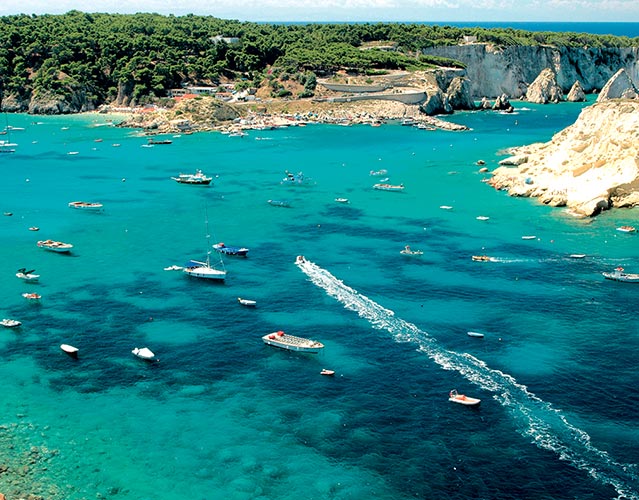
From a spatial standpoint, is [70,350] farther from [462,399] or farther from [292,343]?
[462,399]

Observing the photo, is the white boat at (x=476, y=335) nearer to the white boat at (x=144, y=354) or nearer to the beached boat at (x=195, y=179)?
the white boat at (x=144, y=354)

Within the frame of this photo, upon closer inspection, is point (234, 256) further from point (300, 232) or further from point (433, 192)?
point (433, 192)

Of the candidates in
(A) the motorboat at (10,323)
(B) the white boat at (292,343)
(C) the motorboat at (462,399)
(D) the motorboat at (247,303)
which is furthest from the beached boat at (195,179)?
(C) the motorboat at (462,399)

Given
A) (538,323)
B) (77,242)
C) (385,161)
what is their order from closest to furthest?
(538,323) → (77,242) → (385,161)

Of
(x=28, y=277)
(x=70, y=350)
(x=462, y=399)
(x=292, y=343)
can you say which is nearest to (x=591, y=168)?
(x=292, y=343)

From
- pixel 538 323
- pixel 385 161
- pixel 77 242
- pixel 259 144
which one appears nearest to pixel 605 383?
pixel 538 323

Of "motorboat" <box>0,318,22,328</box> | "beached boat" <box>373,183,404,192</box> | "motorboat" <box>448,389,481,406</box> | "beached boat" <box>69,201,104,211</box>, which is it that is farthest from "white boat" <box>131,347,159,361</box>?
"beached boat" <box>373,183,404,192</box>
